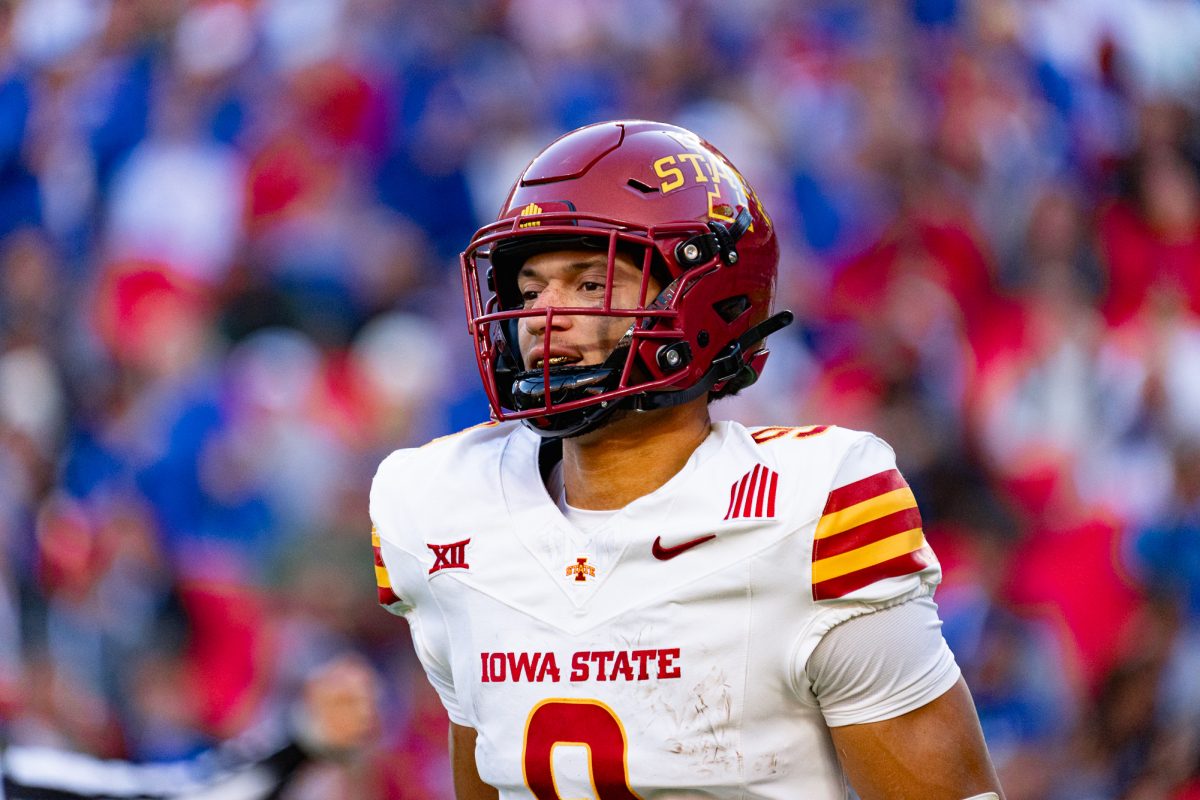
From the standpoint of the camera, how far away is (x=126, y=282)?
479 cm

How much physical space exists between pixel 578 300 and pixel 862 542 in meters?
0.48

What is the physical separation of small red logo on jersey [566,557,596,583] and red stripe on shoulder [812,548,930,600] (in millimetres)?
275

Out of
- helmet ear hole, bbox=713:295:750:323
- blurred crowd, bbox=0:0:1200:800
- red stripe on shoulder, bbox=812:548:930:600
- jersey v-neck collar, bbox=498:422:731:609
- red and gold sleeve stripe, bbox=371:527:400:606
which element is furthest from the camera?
blurred crowd, bbox=0:0:1200:800

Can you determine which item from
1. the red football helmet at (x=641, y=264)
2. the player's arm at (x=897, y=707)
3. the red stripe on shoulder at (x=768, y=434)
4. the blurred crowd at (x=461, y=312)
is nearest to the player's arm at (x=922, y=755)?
the player's arm at (x=897, y=707)

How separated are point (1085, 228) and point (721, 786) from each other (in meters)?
3.73

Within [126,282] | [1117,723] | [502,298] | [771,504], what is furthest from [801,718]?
[126,282]

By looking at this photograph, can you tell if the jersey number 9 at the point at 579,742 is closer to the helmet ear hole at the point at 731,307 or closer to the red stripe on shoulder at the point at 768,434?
the red stripe on shoulder at the point at 768,434

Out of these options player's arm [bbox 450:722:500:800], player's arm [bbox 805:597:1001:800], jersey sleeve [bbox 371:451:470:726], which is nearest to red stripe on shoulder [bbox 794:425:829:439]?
player's arm [bbox 805:597:1001:800]

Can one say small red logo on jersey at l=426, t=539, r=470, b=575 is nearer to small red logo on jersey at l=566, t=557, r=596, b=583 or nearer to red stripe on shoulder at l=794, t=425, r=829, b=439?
small red logo on jersey at l=566, t=557, r=596, b=583

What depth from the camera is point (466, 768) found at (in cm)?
208

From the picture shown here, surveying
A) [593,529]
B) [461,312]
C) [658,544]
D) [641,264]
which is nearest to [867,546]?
[658,544]

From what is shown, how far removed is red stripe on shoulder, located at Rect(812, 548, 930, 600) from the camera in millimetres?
1679

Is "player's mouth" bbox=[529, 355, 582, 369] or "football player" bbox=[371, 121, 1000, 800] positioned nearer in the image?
"football player" bbox=[371, 121, 1000, 800]

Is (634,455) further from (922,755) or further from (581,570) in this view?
(922,755)
